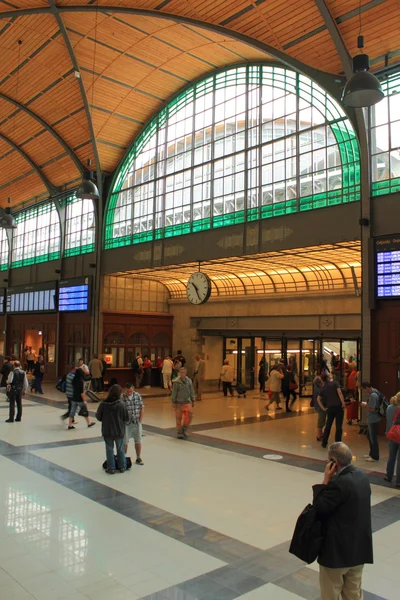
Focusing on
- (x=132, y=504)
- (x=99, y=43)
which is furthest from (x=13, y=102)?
(x=132, y=504)

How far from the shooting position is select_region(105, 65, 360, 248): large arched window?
1529 centimetres

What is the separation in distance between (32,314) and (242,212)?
703 inches

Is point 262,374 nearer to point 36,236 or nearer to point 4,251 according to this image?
point 36,236

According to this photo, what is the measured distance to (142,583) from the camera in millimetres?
4742

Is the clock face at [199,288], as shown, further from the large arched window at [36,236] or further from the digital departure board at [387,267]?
the large arched window at [36,236]

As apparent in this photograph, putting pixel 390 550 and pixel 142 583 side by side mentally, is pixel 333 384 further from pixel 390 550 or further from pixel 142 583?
pixel 142 583

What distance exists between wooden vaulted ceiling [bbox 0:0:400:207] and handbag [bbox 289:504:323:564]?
12419mm

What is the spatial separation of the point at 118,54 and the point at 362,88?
1328cm

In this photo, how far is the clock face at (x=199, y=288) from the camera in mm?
16656

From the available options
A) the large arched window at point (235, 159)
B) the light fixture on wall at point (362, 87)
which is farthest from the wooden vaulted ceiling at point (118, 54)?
the light fixture on wall at point (362, 87)

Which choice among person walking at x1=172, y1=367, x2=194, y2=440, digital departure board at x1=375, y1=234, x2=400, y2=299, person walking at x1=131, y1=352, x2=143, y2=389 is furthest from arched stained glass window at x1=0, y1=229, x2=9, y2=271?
digital departure board at x1=375, y1=234, x2=400, y2=299

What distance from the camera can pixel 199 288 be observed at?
56.0 ft

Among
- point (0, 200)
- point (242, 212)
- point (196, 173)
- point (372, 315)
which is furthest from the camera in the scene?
point (0, 200)

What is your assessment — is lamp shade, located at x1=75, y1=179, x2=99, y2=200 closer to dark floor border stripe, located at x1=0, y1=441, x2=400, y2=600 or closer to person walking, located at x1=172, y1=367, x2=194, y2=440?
person walking, located at x1=172, y1=367, x2=194, y2=440
